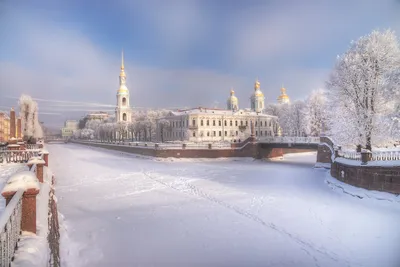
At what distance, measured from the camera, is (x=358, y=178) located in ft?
47.1

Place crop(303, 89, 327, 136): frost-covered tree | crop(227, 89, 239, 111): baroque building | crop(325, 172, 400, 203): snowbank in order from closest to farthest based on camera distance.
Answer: crop(325, 172, 400, 203): snowbank → crop(303, 89, 327, 136): frost-covered tree → crop(227, 89, 239, 111): baroque building

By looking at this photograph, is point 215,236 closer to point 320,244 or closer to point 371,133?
point 320,244

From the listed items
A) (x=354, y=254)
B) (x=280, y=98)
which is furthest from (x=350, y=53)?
(x=280, y=98)

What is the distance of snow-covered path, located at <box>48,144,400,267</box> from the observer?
6.65 meters

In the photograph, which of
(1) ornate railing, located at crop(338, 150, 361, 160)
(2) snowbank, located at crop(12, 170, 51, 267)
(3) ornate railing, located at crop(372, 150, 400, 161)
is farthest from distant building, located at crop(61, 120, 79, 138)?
(2) snowbank, located at crop(12, 170, 51, 267)

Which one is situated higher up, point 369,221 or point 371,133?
point 371,133

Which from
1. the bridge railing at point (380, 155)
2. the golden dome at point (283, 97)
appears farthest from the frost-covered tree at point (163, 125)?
the bridge railing at point (380, 155)

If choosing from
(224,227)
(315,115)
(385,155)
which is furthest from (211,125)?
(224,227)

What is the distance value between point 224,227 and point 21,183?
5.64m

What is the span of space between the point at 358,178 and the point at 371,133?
13.7ft

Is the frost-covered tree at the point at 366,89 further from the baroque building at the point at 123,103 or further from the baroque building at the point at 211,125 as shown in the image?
the baroque building at the point at 123,103

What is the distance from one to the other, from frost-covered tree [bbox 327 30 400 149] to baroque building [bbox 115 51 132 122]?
6369 cm

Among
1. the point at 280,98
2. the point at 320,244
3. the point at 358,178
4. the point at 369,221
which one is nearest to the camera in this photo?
the point at 320,244

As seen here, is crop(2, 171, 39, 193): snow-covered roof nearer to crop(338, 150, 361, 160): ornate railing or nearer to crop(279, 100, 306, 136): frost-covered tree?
crop(338, 150, 361, 160): ornate railing
